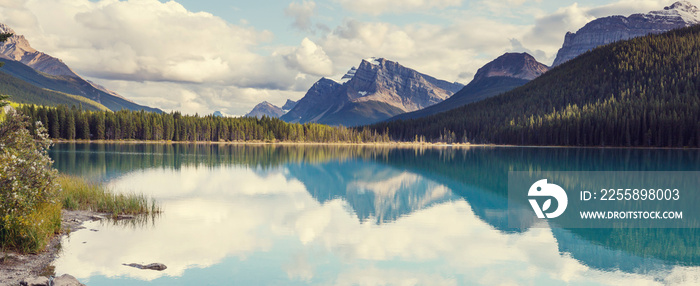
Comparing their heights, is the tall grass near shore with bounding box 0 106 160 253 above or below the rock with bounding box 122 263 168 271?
above

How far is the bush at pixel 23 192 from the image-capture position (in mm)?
19062

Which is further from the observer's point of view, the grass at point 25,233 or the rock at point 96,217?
the rock at point 96,217

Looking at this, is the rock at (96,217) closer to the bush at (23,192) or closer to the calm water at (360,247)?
the calm water at (360,247)

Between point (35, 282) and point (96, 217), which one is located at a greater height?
point (35, 282)

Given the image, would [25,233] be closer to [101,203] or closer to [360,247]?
[101,203]

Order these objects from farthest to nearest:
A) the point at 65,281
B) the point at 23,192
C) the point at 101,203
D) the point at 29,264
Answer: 1. the point at 101,203
2. the point at 23,192
3. the point at 29,264
4. the point at 65,281

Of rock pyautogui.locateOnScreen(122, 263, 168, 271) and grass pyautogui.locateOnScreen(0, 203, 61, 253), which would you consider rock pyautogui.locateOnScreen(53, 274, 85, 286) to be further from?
grass pyautogui.locateOnScreen(0, 203, 61, 253)

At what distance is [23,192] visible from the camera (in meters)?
19.8

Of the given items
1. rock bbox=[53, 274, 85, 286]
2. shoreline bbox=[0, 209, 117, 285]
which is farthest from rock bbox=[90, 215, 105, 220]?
rock bbox=[53, 274, 85, 286]

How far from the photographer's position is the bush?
1906cm

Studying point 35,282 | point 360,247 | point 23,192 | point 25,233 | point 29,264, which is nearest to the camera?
point 35,282

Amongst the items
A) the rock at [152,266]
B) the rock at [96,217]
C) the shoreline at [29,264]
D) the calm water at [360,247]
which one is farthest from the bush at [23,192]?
the rock at [96,217]

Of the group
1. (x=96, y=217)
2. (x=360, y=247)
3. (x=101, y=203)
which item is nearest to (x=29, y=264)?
(x=96, y=217)

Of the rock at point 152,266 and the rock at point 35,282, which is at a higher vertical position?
the rock at point 35,282
